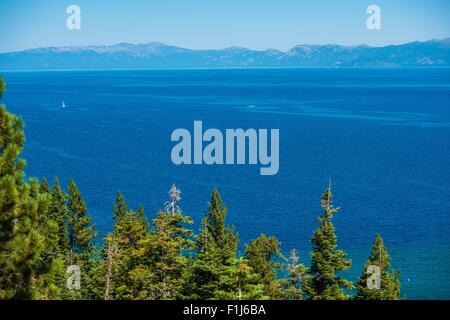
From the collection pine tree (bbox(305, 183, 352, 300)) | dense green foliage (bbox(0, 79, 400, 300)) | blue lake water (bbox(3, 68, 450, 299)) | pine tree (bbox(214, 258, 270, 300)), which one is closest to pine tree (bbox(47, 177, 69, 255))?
dense green foliage (bbox(0, 79, 400, 300))

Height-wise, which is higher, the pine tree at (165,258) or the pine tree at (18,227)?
the pine tree at (18,227)

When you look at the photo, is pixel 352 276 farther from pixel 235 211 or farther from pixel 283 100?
pixel 283 100

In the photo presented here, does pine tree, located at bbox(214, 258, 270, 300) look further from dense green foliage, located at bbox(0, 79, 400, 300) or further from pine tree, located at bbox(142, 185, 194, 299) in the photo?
pine tree, located at bbox(142, 185, 194, 299)

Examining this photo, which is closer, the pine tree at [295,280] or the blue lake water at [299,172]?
the pine tree at [295,280]

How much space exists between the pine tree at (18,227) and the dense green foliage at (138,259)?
0.02m

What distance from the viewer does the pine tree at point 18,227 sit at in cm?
1373

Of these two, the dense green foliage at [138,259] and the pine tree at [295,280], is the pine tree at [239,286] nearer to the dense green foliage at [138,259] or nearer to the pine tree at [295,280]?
the dense green foliage at [138,259]

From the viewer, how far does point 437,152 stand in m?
103

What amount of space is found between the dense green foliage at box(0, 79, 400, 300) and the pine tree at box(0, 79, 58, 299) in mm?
24

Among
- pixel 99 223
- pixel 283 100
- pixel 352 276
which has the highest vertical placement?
pixel 283 100

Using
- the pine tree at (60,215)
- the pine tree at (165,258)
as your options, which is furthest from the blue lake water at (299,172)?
the pine tree at (165,258)

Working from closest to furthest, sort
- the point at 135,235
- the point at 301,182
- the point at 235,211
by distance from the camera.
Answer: the point at 135,235 → the point at 235,211 → the point at 301,182

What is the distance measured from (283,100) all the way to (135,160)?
106m
